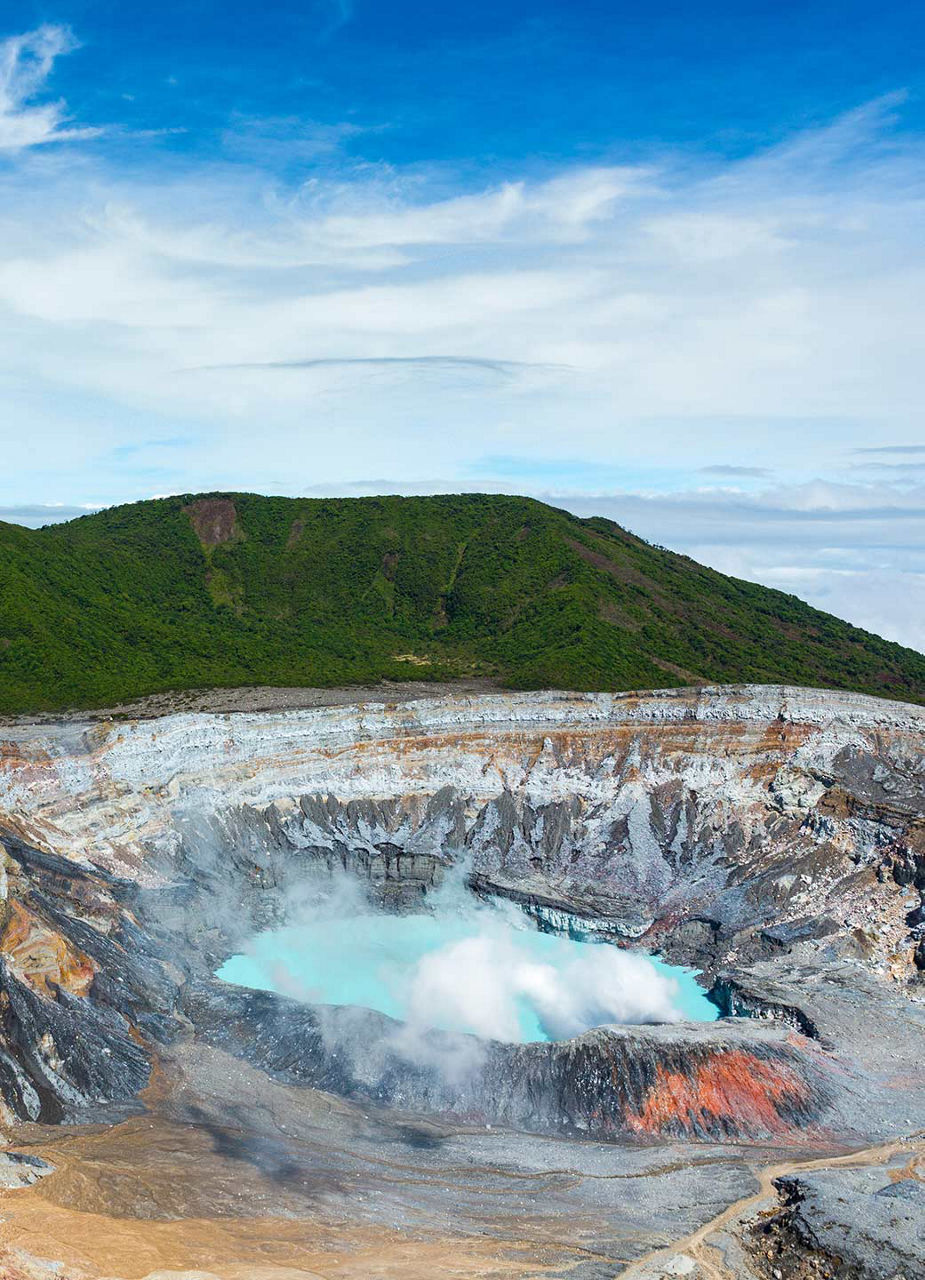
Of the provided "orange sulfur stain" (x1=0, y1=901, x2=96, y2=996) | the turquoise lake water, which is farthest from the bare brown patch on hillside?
"orange sulfur stain" (x1=0, y1=901, x2=96, y2=996)

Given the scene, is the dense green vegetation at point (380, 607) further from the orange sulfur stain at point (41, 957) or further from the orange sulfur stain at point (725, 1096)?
the orange sulfur stain at point (725, 1096)

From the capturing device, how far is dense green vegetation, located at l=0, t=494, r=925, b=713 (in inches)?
3799

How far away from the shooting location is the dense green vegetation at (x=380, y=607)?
317 ft

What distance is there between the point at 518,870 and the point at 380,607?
2152 inches

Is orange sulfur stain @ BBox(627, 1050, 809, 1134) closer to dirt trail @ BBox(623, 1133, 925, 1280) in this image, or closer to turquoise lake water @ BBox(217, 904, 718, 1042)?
dirt trail @ BBox(623, 1133, 925, 1280)

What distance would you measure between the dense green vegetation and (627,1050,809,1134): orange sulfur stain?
48115mm

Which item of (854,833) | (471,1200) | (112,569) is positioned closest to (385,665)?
(112,569)

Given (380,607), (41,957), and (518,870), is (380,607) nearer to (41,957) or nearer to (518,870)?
(518,870)

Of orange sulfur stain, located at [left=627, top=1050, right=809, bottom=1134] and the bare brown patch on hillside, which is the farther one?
the bare brown patch on hillside

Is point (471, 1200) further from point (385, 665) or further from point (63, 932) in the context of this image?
point (385, 665)

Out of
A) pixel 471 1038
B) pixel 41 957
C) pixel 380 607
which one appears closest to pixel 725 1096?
pixel 471 1038

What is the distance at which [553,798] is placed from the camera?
260 ft

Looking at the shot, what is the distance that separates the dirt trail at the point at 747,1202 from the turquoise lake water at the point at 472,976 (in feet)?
42.6

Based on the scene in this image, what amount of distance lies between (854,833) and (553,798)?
67.1ft
